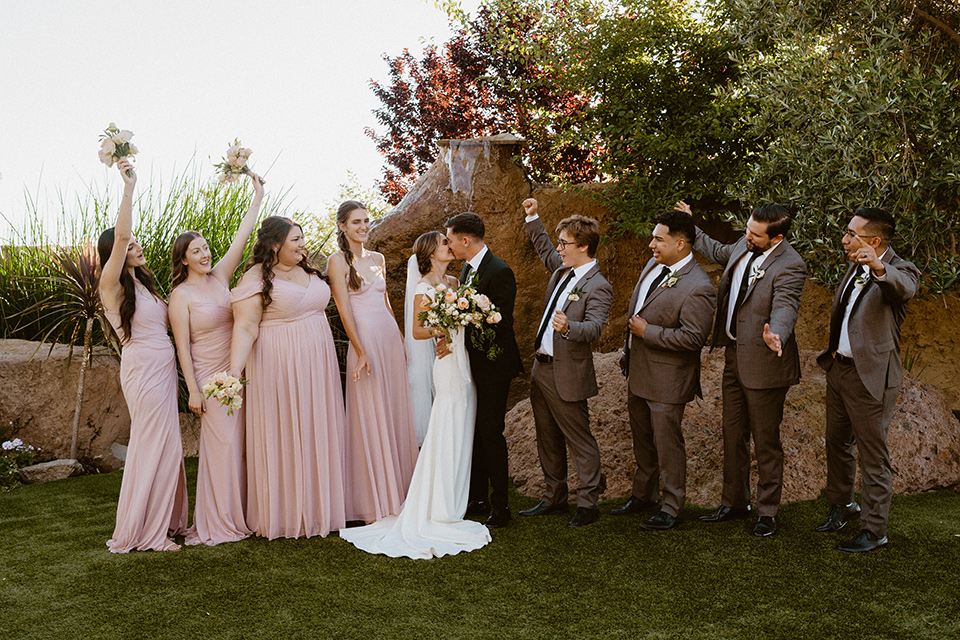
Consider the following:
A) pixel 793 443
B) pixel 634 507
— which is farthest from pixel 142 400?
pixel 793 443

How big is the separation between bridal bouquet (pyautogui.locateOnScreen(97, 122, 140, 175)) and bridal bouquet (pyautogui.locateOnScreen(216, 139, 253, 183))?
71 cm

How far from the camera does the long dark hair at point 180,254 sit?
16.2 feet

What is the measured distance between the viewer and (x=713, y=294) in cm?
464

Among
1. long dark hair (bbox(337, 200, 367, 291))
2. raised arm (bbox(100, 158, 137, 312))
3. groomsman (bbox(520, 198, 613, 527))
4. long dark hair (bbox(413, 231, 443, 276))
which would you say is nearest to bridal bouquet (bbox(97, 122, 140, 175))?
raised arm (bbox(100, 158, 137, 312))

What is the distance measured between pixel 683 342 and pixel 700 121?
3.14m

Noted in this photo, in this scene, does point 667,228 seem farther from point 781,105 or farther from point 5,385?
point 5,385

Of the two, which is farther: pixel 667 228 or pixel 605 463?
pixel 605 463

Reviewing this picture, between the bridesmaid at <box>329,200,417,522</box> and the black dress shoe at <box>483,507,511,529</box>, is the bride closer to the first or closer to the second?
the black dress shoe at <box>483,507,511,529</box>

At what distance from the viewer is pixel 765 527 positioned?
456 cm

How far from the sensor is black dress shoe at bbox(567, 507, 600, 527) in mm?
4859

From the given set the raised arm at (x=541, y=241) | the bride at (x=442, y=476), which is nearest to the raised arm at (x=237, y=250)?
the bride at (x=442, y=476)

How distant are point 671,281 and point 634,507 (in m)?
1.64

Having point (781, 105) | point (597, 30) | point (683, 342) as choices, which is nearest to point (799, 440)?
point (683, 342)

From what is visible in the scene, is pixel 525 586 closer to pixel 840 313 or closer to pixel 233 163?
pixel 840 313
